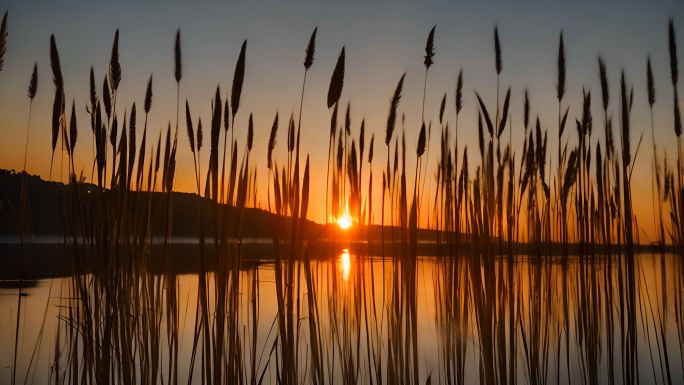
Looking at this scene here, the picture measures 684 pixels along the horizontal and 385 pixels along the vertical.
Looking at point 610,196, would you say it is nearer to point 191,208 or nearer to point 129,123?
point 191,208

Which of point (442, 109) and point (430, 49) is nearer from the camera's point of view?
point (430, 49)

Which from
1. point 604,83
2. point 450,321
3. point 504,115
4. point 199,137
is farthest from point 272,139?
point 604,83

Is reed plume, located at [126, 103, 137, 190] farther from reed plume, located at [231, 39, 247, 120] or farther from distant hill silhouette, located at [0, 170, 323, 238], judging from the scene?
reed plume, located at [231, 39, 247, 120]

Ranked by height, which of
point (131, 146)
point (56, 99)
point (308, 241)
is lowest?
point (308, 241)

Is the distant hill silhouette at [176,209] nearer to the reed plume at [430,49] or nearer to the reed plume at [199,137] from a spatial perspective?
the reed plume at [199,137]

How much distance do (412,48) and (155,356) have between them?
1.51 metres

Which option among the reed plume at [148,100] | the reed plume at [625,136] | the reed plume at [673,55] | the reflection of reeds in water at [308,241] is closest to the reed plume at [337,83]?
the reflection of reeds in water at [308,241]

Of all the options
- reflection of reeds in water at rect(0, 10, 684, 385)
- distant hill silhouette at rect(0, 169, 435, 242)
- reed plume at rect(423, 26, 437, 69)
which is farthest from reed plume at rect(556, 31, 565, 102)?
distant hill silhouette at rect(0, 169, 435, 242)

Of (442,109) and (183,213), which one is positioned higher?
(442,109)

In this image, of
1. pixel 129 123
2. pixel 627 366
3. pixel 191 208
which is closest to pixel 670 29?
pixel 627 366

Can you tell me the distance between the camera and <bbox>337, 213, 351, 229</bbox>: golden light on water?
1.51 metres

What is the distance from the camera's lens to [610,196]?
169cm

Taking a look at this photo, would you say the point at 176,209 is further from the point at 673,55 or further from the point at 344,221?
the point at 673,55

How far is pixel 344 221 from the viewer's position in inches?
60.8
